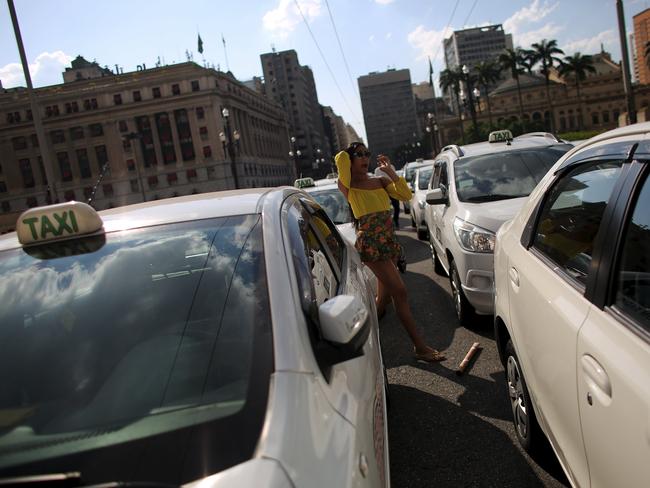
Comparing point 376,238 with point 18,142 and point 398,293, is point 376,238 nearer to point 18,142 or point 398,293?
point 398,293

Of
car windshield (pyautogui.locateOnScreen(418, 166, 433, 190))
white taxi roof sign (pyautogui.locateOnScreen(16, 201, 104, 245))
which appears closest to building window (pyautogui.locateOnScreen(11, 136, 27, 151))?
car windshield (pyautogui.locateOnScreen(418, 166, 433, 190))

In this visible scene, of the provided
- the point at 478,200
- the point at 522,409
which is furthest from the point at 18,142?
the point at 522,409

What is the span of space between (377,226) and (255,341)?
292 cm

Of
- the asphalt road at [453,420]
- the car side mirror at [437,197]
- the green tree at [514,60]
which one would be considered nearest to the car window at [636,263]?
the asphalt road at [453,420]

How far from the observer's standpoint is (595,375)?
1641 millimetres

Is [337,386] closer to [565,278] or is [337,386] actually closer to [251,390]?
[251,390]

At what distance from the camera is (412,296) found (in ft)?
22.0

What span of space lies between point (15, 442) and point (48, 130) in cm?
9561

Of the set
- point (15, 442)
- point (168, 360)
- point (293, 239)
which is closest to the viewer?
→ point (15, 442)

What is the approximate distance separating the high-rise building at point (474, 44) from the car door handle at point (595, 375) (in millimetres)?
160329

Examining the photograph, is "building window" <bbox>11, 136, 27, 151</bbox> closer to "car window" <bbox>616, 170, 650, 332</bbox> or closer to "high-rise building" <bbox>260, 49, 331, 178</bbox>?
"high-rise building" <bbox>260, 49, 331, 178</bbox>

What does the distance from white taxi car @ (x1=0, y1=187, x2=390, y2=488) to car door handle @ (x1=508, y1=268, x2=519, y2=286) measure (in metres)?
0.95

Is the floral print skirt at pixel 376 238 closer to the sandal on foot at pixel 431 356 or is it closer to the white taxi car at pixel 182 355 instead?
the sandal on foot at pixel 431 356

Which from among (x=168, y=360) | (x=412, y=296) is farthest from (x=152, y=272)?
(x=412, y=296)
